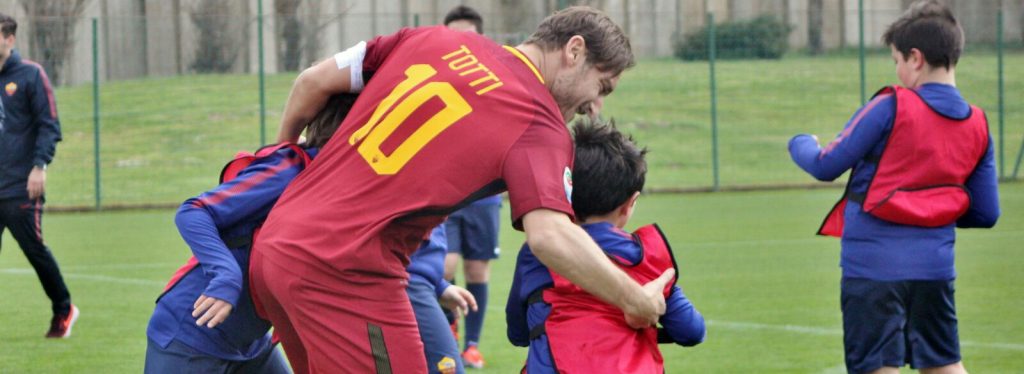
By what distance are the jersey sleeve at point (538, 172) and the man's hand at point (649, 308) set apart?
29 centimetres

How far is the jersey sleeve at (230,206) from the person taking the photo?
3889mm

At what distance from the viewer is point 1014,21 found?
24422 millimetres

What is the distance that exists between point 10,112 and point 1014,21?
19.8 meters

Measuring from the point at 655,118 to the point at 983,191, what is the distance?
18.7 m

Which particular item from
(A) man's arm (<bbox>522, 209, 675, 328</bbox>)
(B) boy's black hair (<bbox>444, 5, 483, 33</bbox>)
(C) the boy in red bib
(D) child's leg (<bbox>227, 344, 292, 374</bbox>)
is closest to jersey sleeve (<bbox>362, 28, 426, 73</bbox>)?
(A) man's arm (<bbox>522, 209, 675, 328</bbox>)

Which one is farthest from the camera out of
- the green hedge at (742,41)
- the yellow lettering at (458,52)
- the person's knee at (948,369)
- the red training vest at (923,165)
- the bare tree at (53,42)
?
the green hedge at (742,41)

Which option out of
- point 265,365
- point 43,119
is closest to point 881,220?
point 265,365

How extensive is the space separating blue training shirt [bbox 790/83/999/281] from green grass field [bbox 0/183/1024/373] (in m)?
2.27

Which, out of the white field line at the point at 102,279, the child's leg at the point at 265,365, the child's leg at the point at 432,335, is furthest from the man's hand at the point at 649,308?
the white field line at the point at 102,279

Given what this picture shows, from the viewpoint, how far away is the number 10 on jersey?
3.49 meters

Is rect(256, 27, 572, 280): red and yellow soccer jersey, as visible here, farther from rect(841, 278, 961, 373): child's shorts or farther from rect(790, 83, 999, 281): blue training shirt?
rect(841, 278, 961, 373): child's shorts

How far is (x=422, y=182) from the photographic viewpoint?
347cm

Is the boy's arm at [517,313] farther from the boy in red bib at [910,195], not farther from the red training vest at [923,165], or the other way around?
the red training vest at [923,165]

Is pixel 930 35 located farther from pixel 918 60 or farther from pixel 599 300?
pixel 599 300
